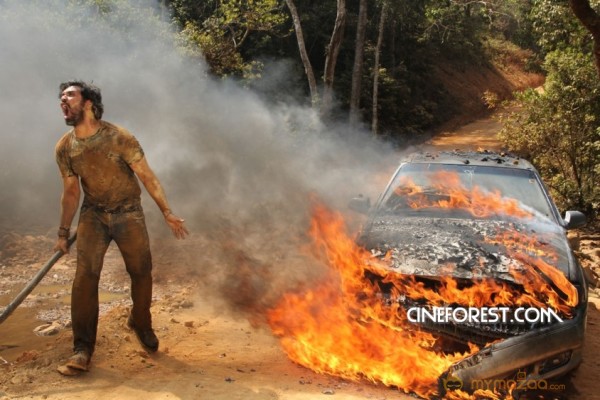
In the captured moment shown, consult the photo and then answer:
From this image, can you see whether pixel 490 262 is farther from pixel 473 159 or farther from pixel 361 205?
pixel 473 159

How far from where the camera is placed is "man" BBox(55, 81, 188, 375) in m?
3.80

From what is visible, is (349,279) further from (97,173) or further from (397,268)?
(97,173)

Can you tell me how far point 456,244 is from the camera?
13.7 feet

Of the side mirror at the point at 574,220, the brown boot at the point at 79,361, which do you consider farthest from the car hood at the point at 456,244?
the brown boot at the point at 79,361

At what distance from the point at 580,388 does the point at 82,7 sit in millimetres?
9882

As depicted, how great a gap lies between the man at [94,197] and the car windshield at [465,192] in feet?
8.00

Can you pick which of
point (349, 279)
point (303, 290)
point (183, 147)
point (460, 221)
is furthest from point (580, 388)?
point (183, 147)

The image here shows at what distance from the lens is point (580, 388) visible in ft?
13.4

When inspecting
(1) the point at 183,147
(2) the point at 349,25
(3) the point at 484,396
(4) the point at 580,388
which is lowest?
(4) the point at 580,388

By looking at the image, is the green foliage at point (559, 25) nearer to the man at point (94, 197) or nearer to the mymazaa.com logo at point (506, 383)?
the mymazaa.com logo at point (506, 383)

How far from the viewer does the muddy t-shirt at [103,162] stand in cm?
381

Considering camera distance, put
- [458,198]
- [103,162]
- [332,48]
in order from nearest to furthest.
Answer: [103,162], [458,198], [332,48]

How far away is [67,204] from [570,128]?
9980 mm

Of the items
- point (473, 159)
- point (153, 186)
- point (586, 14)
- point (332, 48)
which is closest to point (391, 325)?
point (153, 186)
